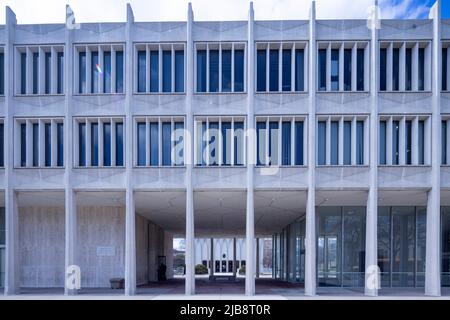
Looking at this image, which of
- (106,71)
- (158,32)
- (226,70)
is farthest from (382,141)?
(106,71)

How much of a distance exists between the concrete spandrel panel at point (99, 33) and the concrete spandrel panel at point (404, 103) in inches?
568

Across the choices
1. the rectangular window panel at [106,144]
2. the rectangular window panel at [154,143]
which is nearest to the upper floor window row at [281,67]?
the rectangular window panel at [154,143]

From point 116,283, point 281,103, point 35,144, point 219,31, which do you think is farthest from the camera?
point 116,283

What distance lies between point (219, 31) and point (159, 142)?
6.83 meters

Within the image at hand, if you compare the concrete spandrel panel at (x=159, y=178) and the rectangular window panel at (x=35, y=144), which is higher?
the rectangular window panel at (x=35, y=144)

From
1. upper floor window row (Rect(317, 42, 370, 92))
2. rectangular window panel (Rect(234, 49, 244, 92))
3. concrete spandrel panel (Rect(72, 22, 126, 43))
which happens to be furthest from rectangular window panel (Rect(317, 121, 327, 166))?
concrete spandrel panel (Rect(72, 22, 126, 43))

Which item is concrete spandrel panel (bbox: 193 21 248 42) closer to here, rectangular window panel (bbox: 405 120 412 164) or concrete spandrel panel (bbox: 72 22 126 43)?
concrete spandrel panel (bbox: 72 22 126 43)

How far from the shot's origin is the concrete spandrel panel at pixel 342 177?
21516 mm

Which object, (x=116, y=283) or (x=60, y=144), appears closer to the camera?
(x=60, y=144)

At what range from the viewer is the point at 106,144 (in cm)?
2281

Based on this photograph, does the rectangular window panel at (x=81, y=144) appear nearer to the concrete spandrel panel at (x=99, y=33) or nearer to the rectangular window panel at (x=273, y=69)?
the concrete spandrel panel at (x=99, y=33)

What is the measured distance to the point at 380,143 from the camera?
22281 mm

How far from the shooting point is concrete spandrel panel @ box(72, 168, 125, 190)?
21.8 m

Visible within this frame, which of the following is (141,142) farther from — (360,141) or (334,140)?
(360,141)
